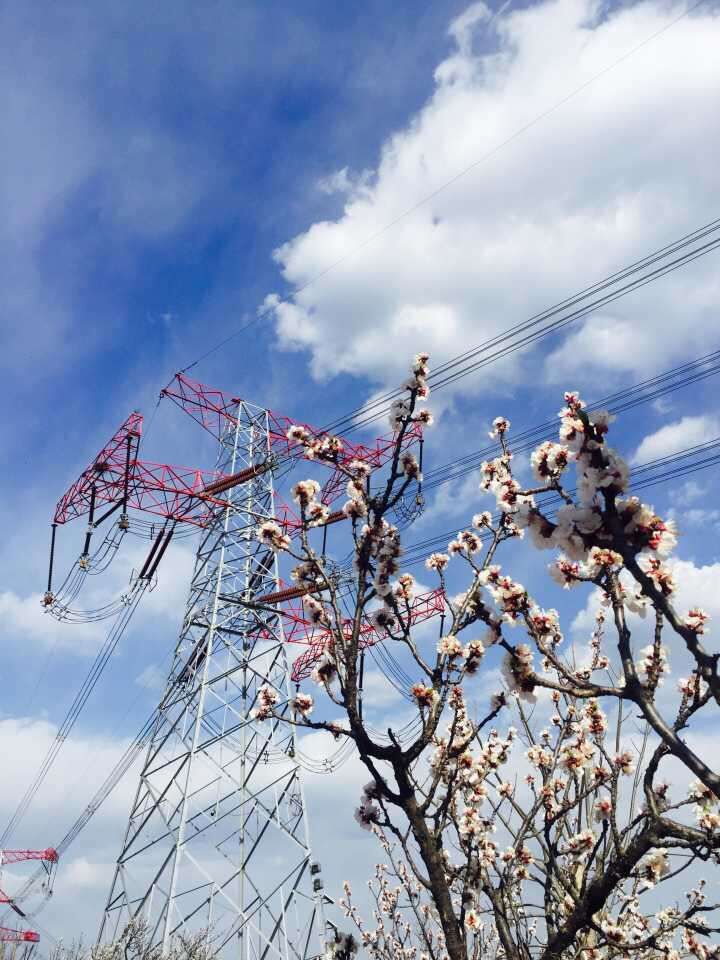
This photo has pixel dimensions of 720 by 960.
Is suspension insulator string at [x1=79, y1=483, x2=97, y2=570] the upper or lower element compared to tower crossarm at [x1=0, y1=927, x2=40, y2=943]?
upper

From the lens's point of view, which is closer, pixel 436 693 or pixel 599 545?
pixel 599 545

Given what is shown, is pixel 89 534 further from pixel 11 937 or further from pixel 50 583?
pixel 11 937

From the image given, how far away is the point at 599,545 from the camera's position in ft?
12.0

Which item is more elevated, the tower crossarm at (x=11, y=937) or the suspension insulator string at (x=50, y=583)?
the suspension insulator string at (x=50, y=583)

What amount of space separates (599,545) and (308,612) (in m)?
3.31

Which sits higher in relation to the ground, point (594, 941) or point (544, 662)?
point (544, 662)

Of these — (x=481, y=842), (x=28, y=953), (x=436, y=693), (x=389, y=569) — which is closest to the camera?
(x=436, y=693)

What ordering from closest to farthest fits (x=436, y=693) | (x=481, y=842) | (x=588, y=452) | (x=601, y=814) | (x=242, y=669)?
(x=588, y=452), (x=436, y=693), (x=601, y=814), (x=481, y=842), (x=242, y=669)

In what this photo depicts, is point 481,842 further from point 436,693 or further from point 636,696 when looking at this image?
point 636,696

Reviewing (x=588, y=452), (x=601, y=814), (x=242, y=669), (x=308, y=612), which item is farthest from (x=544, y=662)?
(x=242, y=669)

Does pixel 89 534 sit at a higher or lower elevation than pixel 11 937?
higher

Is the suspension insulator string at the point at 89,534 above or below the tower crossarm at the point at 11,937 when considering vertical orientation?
above

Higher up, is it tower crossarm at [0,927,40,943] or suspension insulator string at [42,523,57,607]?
suspension insulator string at [42,523,57,607]

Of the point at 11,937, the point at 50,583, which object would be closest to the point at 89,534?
Answer: the point at 50,583
